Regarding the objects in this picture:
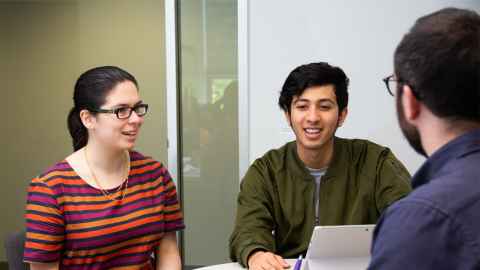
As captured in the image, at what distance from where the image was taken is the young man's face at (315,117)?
1.85 m

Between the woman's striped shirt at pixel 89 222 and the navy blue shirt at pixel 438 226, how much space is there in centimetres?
110

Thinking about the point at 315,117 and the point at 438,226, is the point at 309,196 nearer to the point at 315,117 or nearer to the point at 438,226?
the point at 315,117

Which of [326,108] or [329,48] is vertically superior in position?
[329,48]

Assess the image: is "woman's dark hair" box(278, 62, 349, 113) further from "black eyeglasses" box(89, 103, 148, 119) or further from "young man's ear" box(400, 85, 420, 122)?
"young man's ear" box(400, 85, 420, 122)

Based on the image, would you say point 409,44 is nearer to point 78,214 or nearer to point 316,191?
point 316,191

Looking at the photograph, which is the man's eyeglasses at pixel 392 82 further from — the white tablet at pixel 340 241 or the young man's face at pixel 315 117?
the young man's face at pixel 315 117

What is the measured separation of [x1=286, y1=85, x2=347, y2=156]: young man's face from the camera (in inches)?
72.8

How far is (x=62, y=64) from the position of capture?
4379mm

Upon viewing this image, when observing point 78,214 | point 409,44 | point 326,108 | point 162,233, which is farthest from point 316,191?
point 409,44

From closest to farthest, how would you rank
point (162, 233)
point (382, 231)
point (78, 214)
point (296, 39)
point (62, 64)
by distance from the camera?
point (382, 231) → point (78, 214) → point (162, 233) → point (296, 39) → point (62, 64)

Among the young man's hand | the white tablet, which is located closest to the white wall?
the young man's hand

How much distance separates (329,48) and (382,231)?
2.28 meters

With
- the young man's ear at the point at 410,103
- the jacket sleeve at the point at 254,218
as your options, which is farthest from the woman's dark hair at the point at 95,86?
the young man's ear at the point at 410,103

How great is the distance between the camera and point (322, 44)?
115 inches
